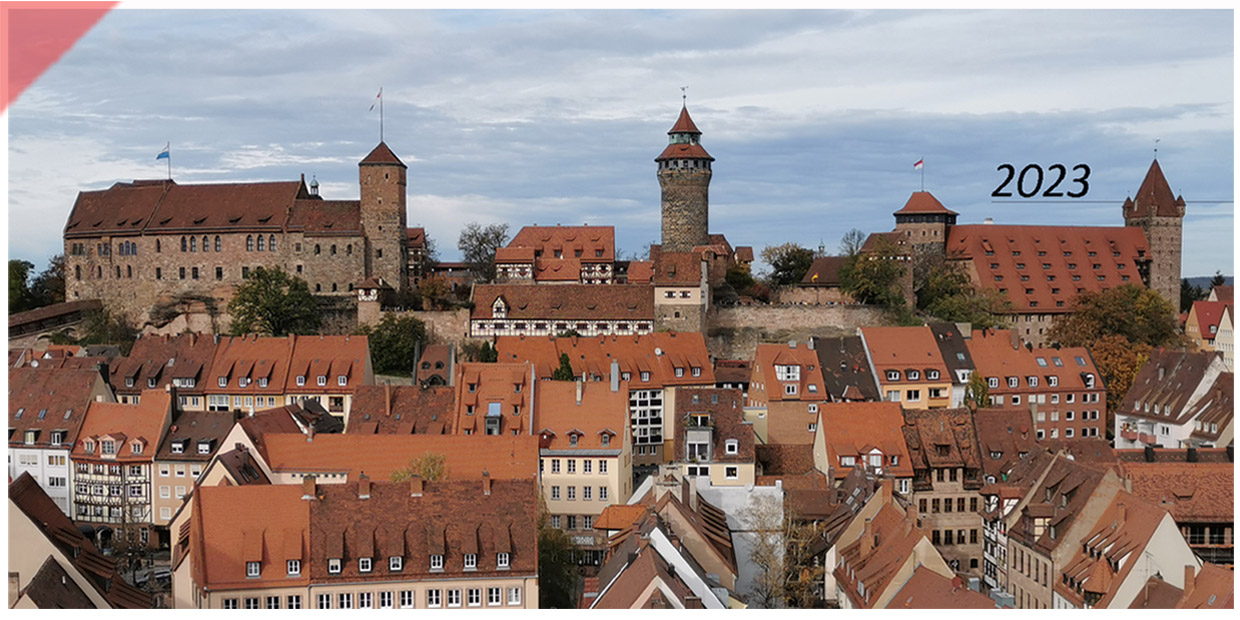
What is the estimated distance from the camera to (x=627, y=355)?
1564 inches

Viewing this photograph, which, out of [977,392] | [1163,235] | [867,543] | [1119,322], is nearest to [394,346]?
[977,392]

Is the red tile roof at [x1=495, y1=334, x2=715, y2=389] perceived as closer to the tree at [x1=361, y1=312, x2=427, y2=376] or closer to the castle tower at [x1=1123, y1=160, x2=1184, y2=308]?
the tree at [x1=361, y1=312, x2=427, y2=376]

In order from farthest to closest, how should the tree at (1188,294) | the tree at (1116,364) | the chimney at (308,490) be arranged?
the tree at (1188,294) → the tree at (1116,364) → the chimney at (308,490)

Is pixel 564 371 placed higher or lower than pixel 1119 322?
lower

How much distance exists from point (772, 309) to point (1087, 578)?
29.4m

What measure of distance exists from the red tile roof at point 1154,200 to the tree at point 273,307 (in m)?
36.9

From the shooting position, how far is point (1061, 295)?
55.7 m

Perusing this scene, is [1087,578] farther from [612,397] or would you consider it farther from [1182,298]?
[1182,298]

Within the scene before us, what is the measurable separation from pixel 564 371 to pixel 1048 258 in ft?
93.4

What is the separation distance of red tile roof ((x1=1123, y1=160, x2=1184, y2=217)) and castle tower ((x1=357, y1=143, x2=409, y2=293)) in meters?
33.2

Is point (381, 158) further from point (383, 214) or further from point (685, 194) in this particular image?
point (685, 194)

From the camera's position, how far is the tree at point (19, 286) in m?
52.5

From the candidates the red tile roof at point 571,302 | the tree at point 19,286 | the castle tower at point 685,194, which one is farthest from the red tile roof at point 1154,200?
the tree at point 19,286

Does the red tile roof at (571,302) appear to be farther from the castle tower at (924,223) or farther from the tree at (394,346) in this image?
Answer: the castle tower at (924,223)
